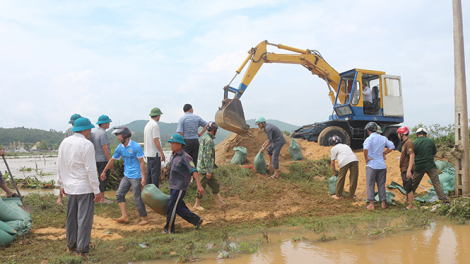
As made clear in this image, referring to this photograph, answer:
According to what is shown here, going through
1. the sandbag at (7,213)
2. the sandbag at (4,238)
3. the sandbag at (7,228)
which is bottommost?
the sandbag at (4,238)

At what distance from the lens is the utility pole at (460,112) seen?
576 cm

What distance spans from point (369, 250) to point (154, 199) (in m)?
2.98

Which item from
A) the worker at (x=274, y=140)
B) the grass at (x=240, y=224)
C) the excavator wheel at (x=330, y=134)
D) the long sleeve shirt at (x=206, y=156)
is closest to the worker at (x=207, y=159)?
the long sleeve shirt at (x=206, y=156)

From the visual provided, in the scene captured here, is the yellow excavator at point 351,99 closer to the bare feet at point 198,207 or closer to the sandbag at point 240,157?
the sandbag at point 240,157

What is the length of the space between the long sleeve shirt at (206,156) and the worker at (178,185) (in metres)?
1.12

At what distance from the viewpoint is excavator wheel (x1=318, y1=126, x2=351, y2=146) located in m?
11.2

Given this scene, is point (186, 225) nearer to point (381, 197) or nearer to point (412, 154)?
point (381, 197)

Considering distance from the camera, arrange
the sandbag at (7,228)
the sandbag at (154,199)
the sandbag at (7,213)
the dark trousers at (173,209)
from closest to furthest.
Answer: the sandbag at (7,228), the sandbag at (7,213), the dark trousers at (173,209), the sandbag at (154,199)

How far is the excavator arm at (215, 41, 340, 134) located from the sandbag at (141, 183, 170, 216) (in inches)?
180

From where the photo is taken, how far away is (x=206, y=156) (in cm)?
564

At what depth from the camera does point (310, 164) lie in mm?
9336

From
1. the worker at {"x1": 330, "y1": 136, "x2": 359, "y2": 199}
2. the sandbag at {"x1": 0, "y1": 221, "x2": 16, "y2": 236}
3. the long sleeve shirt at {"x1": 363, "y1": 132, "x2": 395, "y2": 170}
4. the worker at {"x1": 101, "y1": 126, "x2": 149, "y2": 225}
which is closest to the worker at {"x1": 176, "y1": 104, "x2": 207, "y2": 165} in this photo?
the worker at {"x1": 101, "y1": 126, "x2": 149, "y2": 225}

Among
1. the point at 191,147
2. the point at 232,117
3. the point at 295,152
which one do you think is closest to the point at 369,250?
the point at 191,147

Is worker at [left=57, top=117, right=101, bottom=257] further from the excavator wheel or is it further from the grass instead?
the excavator wheel
